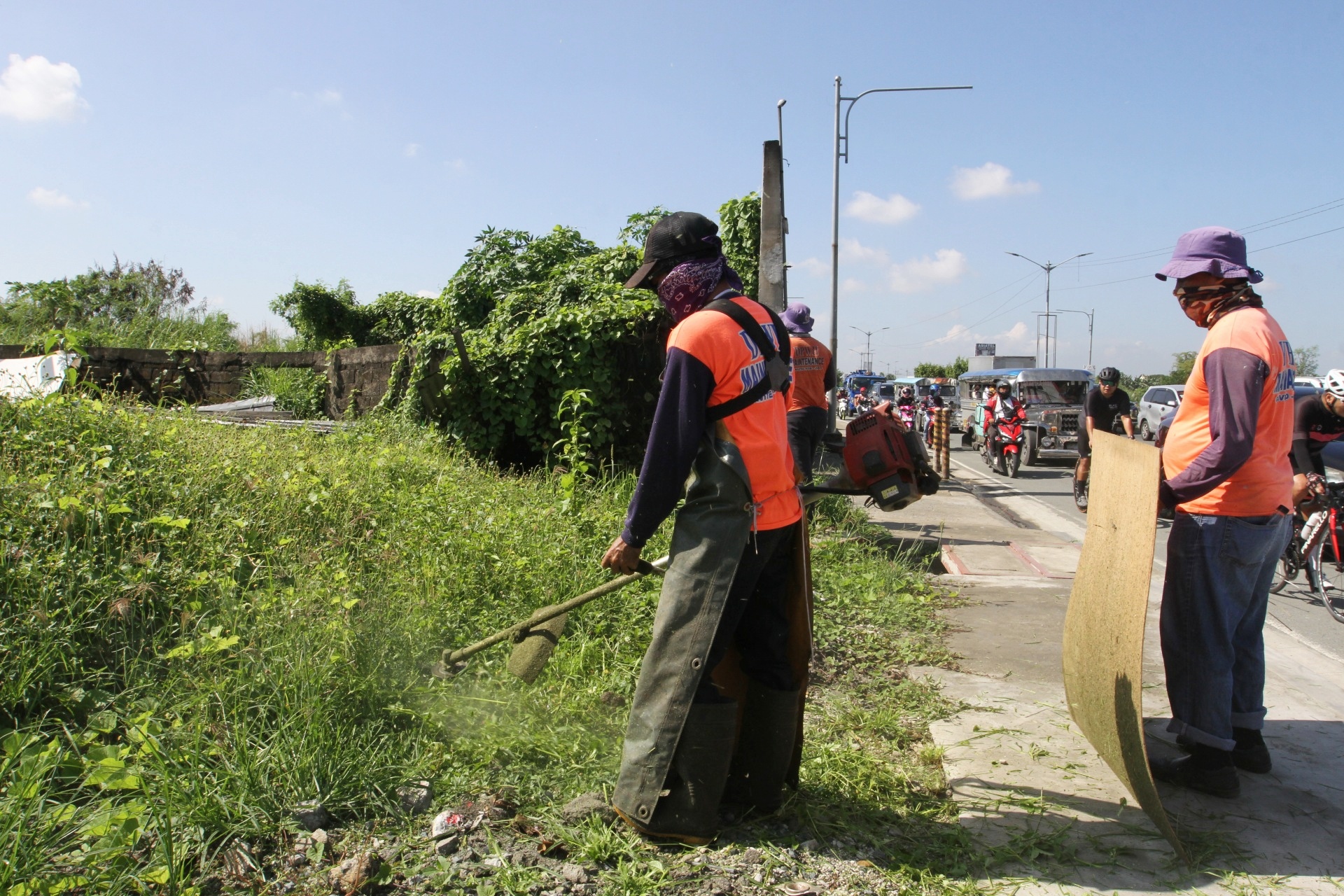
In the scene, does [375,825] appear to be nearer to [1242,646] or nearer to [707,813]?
[707,813]

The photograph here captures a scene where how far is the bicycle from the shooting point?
6.18 metres

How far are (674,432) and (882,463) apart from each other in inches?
37.5

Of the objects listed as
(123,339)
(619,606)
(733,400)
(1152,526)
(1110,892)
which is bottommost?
(1110,892)

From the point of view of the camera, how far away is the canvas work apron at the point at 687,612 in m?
2.47

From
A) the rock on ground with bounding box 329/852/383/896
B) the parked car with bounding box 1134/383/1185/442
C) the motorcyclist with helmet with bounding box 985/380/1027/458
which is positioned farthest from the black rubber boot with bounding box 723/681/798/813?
the parked car with bounding box 1134/383/1185/442

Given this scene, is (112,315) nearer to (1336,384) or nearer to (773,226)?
(773,226)

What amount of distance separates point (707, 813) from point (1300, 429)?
18.9 ft

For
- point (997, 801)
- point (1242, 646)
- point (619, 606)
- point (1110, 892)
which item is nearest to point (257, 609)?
point (619, 606)

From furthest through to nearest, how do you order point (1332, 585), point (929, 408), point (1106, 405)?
point (929, 408), point (1106, 405), point (1332, 585)

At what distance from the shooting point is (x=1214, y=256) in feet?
9.83

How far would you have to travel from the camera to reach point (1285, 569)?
22.0 ft

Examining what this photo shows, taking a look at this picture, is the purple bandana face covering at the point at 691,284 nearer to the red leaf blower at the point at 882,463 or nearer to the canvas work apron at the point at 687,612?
the canvas work apron at the point at 687,612

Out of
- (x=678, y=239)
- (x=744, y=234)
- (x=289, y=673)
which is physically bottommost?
(x=289, y=673)

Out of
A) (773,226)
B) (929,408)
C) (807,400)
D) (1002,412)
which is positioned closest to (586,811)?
(807,400)
